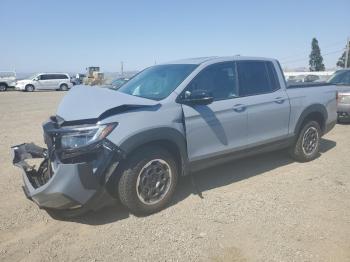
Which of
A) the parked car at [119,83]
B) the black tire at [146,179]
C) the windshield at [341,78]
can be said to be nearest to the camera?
the black tire at [146,179]

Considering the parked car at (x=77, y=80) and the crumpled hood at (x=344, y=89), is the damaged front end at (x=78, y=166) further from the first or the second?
the parked car at (x=77, y=80)

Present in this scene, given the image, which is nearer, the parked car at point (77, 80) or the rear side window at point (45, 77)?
the rear side window at point (45, 77)

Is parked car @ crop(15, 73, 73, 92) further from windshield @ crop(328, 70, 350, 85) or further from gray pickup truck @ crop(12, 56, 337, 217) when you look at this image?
gray pickup truck @ crop(12, 56, 337, 217)

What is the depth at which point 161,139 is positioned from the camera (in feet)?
14.3

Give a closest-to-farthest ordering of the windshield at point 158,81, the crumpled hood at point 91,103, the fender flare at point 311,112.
Answer: the crumpled hood at point 91,103
the windshield at point 158,81
the fender flare at point 311,112

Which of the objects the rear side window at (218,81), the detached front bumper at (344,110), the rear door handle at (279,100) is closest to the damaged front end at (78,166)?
the rear side window at (218,81)

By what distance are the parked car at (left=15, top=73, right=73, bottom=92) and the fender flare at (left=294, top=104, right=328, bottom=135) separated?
105 feet

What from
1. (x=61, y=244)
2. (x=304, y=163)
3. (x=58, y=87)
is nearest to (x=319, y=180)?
(x=304, y=163)

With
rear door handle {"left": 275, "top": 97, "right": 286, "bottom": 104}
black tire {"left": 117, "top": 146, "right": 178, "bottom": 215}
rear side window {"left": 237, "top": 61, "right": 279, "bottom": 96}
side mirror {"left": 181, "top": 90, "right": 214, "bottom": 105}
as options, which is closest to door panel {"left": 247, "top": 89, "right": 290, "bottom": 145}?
rear door handle {"left": 275, "top": 97, "right": 286, "bottom": 104}

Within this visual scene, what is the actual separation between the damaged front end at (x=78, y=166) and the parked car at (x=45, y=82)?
3279 centimetres

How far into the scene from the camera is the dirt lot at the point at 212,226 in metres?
3.57

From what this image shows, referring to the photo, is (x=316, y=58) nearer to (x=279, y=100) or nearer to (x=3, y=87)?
(x=3, y=87)

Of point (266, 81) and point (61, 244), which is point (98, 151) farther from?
point (266, 81)

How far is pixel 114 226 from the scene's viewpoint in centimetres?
415
